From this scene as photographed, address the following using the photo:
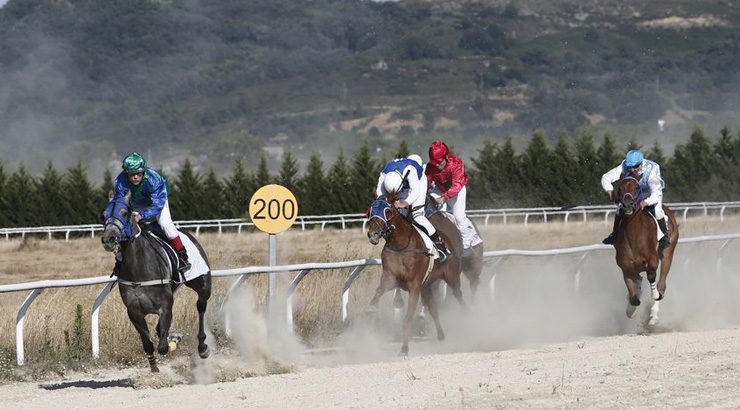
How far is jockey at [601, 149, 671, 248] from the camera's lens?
14172 mm

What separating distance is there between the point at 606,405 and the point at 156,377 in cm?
372

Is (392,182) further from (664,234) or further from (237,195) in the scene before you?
(237,195)

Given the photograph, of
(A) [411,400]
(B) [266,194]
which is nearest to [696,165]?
(B) [266,194]

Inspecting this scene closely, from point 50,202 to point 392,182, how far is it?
38.8 m

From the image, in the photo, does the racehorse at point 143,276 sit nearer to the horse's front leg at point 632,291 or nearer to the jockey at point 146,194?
the jockey at point 146,194

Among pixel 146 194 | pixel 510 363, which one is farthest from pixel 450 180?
pixel 146 194

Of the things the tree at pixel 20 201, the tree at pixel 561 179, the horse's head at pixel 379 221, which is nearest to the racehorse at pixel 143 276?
the horse's head at pixel 379 221

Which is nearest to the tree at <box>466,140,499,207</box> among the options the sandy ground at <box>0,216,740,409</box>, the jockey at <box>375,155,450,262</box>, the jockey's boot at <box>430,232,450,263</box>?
the sandy ground at <box>0,216,740,409</box>

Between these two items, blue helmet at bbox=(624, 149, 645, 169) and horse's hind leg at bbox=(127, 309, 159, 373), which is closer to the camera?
horse's hind leg at bbox=(127, 309, 159, 373)

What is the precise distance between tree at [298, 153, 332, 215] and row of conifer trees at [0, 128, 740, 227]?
4 cm

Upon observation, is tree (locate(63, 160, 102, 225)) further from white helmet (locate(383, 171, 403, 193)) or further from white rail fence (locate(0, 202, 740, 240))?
white helmet (locate(383, 171, 403, 193))

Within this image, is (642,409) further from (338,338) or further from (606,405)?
(338,338)

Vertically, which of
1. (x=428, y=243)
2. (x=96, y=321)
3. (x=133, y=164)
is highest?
(x=133, y=164)

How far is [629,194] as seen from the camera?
46.0 ft
